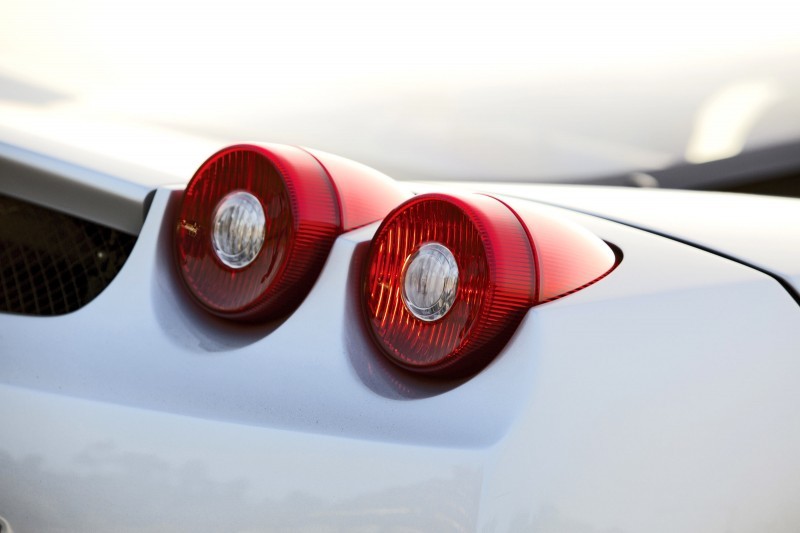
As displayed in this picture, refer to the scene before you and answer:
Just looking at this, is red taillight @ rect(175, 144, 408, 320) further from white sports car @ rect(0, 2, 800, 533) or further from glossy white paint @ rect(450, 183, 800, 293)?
glossy white paint @ rect(450, 183, 800, 293)

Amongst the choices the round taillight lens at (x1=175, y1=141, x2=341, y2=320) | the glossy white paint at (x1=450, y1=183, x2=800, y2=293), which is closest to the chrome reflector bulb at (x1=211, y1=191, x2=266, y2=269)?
the round taillight lens at (x1=175, y1=141, x2=341, y2=320)

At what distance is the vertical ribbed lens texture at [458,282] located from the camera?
107cm

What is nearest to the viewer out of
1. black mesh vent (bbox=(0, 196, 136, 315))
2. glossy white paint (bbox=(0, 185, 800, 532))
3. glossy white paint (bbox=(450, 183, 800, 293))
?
glossy white paint (bbox=(0, 185, 800, 532))

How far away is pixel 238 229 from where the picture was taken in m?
1.23

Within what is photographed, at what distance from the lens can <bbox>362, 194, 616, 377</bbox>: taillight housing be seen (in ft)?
3.51

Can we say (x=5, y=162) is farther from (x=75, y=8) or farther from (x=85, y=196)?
(x=75, y=8)

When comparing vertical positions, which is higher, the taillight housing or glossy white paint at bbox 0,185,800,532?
the taillight housing

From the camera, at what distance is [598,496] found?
3.28 ft

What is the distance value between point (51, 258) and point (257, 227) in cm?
40

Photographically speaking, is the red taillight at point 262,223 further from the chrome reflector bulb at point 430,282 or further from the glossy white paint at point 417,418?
the chrome reflector bulb at point 430,282

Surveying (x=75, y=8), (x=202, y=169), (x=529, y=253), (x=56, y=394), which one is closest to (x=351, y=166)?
(x=202, y=169)

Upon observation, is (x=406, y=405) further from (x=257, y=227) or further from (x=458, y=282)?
(x=257, y=227)

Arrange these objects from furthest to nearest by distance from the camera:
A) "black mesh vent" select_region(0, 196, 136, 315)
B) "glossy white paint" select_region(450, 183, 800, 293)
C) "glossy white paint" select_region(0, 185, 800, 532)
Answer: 1. "black mesh vent" select_region(0, 196, 136, 315)
2. "glossy white paint" select_region(450, 183, 800, 293)
3. "glossy white paint" select_region(0, 185, 800, 532)

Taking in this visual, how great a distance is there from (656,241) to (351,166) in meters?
0.42
